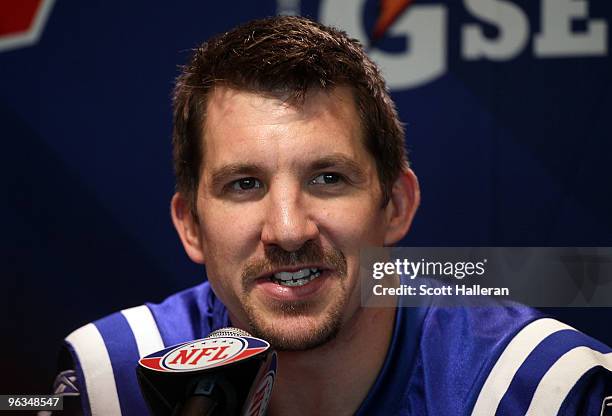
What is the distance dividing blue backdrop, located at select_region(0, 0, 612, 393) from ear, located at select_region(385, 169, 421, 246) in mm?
66

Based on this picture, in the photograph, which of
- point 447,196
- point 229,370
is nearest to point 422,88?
point 447,196

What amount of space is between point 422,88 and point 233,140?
1.41 ft

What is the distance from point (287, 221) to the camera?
4.05ft

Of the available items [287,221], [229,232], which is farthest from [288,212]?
[229,232]

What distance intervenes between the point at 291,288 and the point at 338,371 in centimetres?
24

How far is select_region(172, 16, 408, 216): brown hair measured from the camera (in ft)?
4.33

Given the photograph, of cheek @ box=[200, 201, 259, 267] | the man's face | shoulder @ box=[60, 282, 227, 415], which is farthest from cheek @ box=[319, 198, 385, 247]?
shoulder @ box=[60, 282, 227, 415]

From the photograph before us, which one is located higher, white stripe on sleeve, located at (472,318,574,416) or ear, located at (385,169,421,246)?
ear, located at (385,169,421,246)

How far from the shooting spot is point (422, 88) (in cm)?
156

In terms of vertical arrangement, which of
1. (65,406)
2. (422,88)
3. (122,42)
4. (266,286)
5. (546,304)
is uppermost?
(122,42)

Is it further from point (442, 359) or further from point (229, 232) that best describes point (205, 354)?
point (442, 359)

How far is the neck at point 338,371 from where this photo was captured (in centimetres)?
142

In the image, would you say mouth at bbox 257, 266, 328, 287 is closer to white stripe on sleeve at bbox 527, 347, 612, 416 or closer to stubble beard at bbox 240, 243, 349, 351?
stubble beard at bbox 240, 243, 349, 351

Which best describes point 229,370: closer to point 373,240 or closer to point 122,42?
point 373,240
